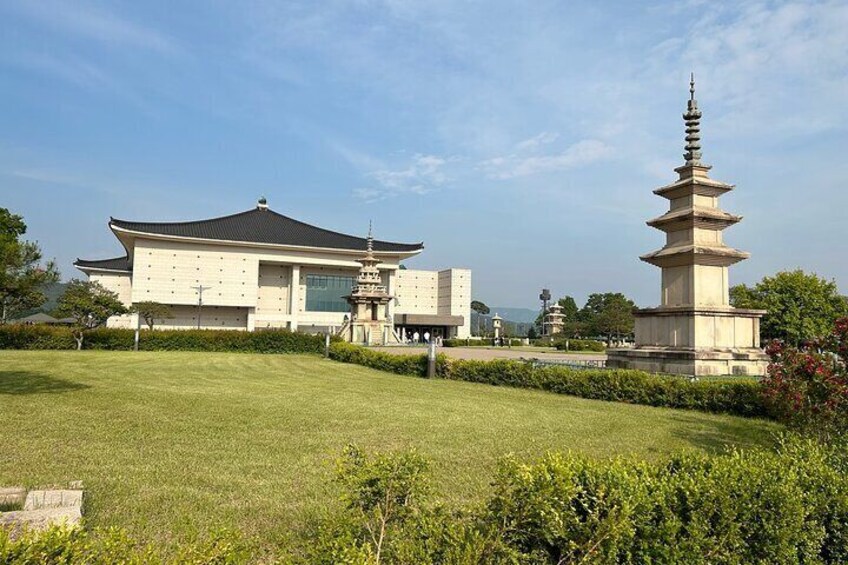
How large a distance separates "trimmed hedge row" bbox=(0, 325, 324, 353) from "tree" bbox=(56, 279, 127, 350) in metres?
0.94

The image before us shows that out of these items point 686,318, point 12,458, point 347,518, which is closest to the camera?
point 347,518

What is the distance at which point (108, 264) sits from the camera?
195 ft

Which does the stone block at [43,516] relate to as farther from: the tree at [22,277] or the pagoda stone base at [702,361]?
the tree at [22,277]

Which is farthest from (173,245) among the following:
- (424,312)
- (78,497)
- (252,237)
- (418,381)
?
(78,497)

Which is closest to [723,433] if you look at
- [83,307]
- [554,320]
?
[83,307]

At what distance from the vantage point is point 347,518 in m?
2.97

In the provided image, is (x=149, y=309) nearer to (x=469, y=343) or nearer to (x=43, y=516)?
(x=469, y=343)

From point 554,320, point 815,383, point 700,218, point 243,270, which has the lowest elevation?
point 815,383

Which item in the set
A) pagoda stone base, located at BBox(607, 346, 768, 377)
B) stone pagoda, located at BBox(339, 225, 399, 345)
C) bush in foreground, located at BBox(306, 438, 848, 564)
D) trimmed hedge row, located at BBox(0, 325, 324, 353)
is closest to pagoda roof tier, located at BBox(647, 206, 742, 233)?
pagoda stone base, located at BBox(607, 346, 768, 377)

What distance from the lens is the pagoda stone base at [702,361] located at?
521 inches

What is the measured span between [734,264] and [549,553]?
13.8 m

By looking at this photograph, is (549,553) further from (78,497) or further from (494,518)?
(78,497)

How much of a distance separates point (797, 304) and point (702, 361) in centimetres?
3495

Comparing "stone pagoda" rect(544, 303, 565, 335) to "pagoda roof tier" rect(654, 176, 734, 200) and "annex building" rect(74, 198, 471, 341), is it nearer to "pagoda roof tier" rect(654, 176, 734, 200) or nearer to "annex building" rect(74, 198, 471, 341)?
"annex building" rect(74, 198, 471, 341)
